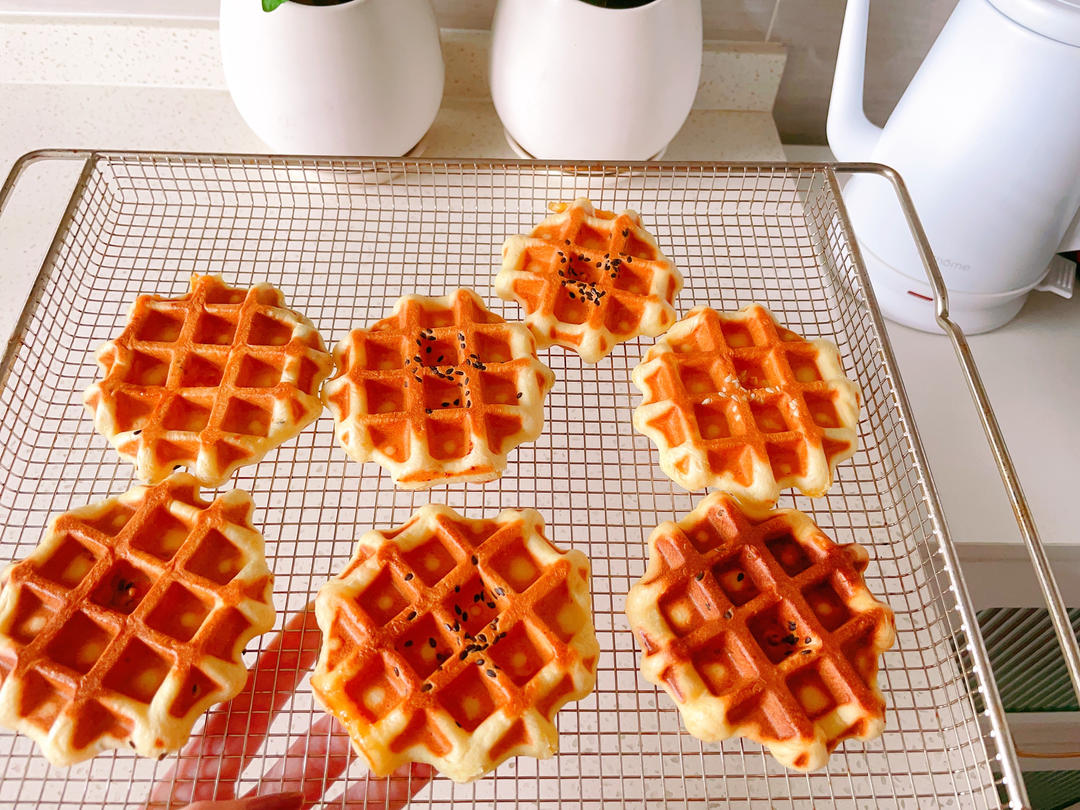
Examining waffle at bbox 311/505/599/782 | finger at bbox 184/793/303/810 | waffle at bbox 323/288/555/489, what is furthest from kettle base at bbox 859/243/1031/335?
finger at bbox 184/793/303/810

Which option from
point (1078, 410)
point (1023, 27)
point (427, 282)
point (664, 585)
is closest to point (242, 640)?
point (664, 585)

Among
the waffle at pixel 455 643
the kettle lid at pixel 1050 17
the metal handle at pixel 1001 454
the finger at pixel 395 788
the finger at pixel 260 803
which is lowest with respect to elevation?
the finger at pixel 395 788

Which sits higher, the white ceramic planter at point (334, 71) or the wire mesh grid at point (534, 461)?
the white ceramic planter at point (334, 71)

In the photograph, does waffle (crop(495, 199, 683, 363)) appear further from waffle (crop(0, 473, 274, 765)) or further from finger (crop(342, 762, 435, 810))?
finger (crop(342, 762, 435, 810))

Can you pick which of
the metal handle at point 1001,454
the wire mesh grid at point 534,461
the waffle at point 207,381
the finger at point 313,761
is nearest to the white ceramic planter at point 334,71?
the wire mesh grid at point 534,461

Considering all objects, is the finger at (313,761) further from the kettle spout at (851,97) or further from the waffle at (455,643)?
the kettle spout at (851,97)

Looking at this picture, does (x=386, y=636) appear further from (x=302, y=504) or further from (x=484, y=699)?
(x=302, y=504)

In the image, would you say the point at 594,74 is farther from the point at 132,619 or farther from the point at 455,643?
the point at 132,619
